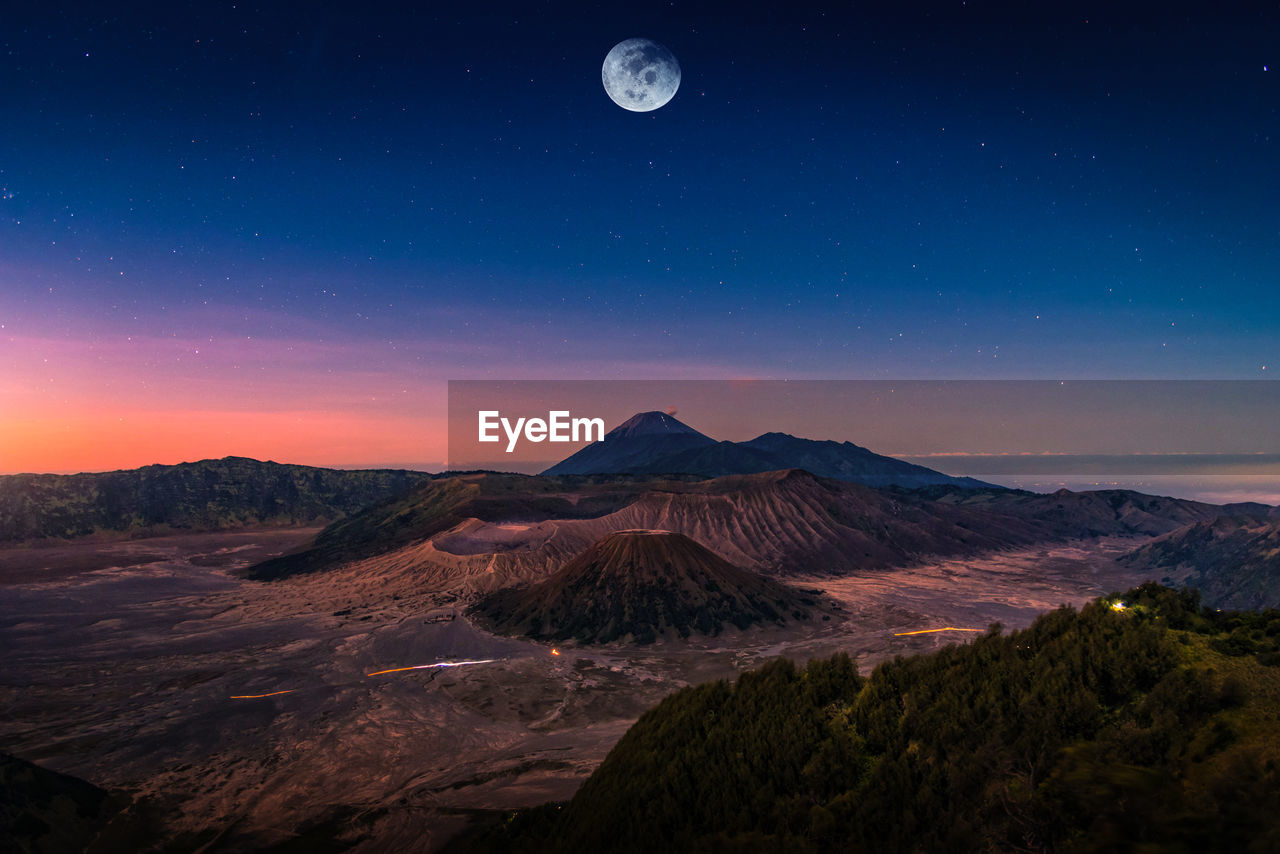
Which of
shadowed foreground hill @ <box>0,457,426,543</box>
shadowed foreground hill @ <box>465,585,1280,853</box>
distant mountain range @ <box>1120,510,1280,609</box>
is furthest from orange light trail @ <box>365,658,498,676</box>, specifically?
shadowed foreground hill @ <box>0,457,426,543</box>

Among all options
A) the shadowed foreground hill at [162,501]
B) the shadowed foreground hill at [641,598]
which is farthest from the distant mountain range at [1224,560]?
the shadowed foreground hill at [162,501]

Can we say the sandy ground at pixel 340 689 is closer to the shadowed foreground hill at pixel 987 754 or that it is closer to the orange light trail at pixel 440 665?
the orange light trail at pixel 440 665

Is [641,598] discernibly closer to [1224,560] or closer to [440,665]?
[440,665]

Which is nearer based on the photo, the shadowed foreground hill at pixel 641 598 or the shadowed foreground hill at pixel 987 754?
the shadowed foreground hill at pixel 987 754

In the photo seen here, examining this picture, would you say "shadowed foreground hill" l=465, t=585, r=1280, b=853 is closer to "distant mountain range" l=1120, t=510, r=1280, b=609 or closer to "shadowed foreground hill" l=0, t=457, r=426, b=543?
"distant mountain range" l=1120, t=510, r=1280, b=609

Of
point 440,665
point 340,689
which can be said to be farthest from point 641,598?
point 340,689

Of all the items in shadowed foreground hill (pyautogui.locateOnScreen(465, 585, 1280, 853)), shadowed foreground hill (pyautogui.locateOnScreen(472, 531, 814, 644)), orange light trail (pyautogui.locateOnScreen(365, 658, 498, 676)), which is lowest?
orange light trail (pyautogui.locateOnScreen(365, 658, 498, 676))

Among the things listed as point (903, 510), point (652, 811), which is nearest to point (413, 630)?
point (652, 811)
